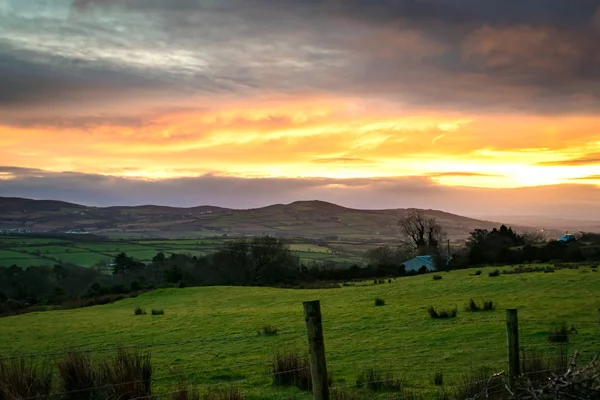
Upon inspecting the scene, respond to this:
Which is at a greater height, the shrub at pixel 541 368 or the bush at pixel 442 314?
the shrub at pixel 541 368

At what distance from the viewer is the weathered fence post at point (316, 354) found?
641cm

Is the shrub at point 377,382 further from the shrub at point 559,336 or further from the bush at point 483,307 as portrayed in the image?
the bush at point 483,307

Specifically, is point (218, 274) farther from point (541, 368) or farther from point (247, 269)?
point (541, 368)

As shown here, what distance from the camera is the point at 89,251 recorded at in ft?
346

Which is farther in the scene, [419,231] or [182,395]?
[419,231]

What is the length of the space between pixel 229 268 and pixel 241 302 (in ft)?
106

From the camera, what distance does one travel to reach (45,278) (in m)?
70.8

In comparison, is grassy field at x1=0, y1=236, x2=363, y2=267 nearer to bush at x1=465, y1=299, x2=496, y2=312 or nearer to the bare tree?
the bare tree

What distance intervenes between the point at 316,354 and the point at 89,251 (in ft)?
353

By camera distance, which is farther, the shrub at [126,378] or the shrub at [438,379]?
the shrub at [438,379]

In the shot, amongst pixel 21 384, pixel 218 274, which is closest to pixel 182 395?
pixel 21 384

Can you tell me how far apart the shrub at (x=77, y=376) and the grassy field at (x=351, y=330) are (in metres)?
1.35

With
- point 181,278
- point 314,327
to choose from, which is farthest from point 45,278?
point 314,327

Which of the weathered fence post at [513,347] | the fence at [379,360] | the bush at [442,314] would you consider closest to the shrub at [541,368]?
the fence at [379,360]
